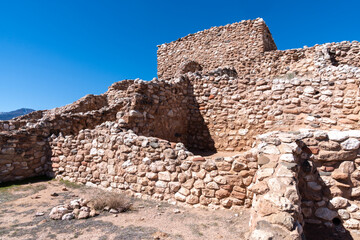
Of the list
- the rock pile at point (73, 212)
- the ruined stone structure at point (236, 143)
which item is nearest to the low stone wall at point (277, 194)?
the ruined stone structure at point (236, 143)

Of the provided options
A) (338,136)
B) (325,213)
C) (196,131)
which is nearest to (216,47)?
(196,131)

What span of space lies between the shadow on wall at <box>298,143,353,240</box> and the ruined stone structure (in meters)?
0.02

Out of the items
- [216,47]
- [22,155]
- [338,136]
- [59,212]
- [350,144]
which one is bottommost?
[59,212]

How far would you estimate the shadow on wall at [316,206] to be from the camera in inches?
149

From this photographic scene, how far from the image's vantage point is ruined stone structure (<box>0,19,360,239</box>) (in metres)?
3.88

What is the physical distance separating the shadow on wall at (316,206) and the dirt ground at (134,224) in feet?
3.40

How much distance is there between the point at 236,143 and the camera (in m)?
7.62

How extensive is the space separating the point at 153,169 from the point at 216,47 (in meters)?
11.0

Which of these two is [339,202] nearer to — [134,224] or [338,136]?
[338,136]

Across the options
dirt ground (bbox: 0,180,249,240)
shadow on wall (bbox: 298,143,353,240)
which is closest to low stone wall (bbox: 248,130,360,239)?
shadow on wall (bbox: 298,143,353,240)

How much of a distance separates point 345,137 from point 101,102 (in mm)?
11987

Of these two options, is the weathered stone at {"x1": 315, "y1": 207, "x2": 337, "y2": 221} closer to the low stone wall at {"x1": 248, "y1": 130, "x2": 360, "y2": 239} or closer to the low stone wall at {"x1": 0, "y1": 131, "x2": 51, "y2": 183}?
the low stone wall at {"x1": 248, "y1": 130, "x2": 360, "y2": 239}

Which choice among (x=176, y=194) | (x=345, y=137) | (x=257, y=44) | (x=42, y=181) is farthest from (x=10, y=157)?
(x=257, y=44)

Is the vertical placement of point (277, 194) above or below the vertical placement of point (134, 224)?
above
